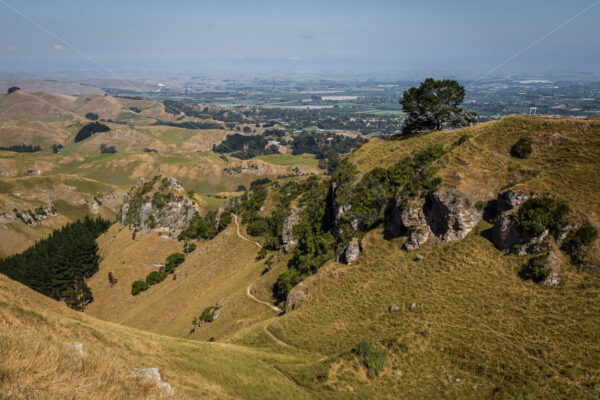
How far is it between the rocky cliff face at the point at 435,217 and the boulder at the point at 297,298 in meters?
15.9

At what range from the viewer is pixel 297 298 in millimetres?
45406

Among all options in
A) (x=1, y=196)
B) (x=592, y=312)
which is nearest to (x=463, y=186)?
(x=592, y=312)

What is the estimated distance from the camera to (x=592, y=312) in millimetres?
26359

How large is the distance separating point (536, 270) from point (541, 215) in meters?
5.96

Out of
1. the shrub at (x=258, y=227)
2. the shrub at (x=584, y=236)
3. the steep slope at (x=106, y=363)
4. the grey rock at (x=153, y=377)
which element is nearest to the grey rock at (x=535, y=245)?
the shrub at (x=584, y=236)

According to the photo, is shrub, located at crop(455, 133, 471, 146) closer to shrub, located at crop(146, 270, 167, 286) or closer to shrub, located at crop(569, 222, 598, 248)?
shrub, located at crop(569, 222, 598, 248)

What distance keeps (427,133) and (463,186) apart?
902 inches

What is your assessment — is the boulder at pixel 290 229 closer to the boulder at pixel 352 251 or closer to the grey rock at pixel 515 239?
the boulder at pixel 352 251

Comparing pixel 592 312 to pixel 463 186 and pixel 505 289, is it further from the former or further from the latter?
pixel 463 186

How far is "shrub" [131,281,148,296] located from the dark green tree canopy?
7336 cm

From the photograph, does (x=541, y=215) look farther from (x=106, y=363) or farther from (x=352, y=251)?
(x=106, y=363)

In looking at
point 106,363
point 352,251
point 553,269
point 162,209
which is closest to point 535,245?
point 553,269

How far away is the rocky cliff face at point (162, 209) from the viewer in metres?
96.2

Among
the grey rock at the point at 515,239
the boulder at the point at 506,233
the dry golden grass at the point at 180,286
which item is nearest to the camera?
the grey rock at the point at 515,239
